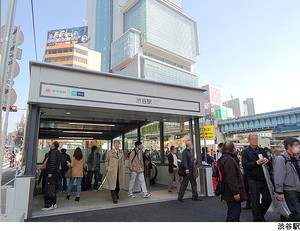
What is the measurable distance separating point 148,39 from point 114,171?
307ft

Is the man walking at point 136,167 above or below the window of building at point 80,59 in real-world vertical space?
below

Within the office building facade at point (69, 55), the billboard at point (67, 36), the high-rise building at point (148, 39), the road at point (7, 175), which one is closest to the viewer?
the road at point (7, 175)

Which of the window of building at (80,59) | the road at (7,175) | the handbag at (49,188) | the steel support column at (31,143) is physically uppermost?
the window of building at (80,59)

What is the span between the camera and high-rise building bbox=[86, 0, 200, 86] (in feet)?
301

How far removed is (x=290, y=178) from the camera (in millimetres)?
3473

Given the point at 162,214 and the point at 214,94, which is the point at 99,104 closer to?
the point at 162,214

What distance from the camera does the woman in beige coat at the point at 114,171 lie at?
5953 mm

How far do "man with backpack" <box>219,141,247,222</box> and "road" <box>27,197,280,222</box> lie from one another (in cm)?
115

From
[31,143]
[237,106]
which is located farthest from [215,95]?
[31,143]

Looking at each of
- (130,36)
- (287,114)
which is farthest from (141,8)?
(287,114)

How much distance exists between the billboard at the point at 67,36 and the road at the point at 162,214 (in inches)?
3379

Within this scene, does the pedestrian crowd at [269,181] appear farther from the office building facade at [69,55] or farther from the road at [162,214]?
the office building facade at [69,55]

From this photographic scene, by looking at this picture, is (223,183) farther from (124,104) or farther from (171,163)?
(171,163)

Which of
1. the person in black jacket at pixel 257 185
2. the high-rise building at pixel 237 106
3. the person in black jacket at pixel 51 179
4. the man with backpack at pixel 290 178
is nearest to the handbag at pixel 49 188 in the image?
the person in black jacket at pixel 51 179
